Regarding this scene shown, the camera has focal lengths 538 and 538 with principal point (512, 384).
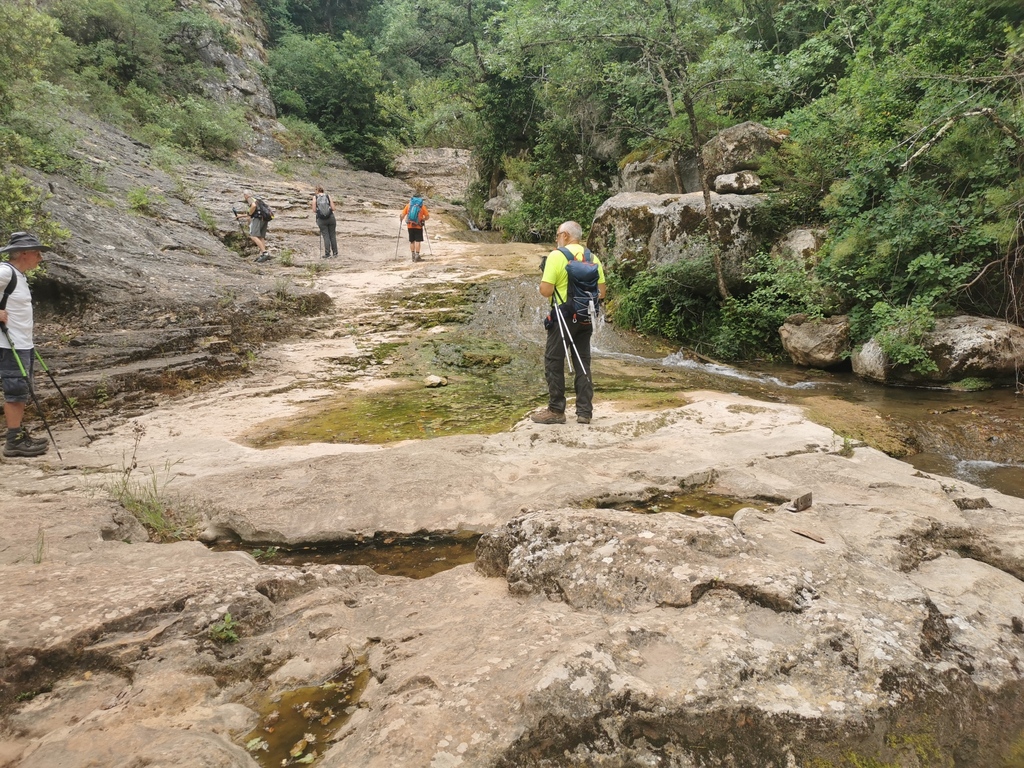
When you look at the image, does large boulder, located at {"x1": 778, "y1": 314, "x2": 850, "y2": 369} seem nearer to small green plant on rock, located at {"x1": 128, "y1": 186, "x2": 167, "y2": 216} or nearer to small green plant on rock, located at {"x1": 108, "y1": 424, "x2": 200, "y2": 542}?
small green plant on rock, located at {"x1": 108, "y1": 424, "x2": 200, "y2": 542}

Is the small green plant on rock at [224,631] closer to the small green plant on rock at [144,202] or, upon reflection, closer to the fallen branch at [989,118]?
the fallen branch at [989,118]

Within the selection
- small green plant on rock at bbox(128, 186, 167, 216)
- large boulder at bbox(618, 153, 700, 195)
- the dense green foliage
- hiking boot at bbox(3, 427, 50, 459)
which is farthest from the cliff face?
hiking boot at bbox(3, 427, 50, 459)

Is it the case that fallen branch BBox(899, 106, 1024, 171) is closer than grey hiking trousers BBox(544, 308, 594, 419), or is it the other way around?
grey hiking trousers BBox(544, 308, 594, 419)

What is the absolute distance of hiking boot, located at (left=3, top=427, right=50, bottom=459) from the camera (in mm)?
4746

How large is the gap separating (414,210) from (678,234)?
22.6 feet

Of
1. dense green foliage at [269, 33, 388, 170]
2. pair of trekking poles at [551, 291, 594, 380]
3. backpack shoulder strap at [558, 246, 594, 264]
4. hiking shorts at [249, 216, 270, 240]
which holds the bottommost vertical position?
pair of trekking poles at [551, 291, 594, 380]

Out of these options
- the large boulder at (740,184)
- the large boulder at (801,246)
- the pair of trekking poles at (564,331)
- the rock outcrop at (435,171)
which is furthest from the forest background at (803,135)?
the rock outcrop at (435,171)

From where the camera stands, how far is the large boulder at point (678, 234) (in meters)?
10.1

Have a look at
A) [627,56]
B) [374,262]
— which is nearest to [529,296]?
[374,262]

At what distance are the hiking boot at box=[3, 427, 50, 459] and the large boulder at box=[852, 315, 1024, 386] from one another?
9.91 m

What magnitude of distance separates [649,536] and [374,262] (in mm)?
14033

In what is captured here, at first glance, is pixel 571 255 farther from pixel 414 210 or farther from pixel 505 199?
pixel 505 199

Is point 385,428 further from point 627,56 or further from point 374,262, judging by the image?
point 627,56

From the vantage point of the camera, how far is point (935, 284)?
779 cm
